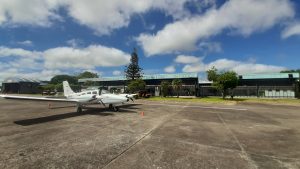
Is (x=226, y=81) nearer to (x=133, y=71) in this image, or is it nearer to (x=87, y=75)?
(x=133, y=71)

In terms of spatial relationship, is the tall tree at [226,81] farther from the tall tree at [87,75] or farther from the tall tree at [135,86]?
the tall tree at [87,75]

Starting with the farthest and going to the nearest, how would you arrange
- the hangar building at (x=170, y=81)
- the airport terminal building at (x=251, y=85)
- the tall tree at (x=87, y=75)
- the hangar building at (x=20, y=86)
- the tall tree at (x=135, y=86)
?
the tall tree at (x=87, y=75) < the hangar building at (x=20, y=86) < the hangar building at (x=170, y=81) < the airport terminal building at (x=251, y=85) < the tall tree at (x=135, y=86)

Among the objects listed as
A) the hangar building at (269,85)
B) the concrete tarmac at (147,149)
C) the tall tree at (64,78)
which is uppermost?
the tall tree at (64,78)

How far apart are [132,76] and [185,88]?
21.1 m

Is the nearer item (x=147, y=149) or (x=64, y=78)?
(x=147, y=149)

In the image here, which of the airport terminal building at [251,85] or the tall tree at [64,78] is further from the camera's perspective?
the tall tree at [64,78]

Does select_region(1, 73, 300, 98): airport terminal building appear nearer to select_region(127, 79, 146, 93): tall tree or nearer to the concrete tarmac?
select_region(127, 79, 146, 93): tall tree

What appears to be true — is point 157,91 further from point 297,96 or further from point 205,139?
point 205,139

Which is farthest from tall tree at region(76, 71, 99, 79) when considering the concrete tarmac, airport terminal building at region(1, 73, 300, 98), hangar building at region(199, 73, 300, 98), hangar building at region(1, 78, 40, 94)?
the concrete tarmac

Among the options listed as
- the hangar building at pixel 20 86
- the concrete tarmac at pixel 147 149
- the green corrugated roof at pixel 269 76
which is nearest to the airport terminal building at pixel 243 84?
the green corrugated roof at pixel 269 76

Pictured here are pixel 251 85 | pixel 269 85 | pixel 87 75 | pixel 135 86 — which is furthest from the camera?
pixel 87 75

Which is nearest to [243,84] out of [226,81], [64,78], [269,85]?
[269,85]

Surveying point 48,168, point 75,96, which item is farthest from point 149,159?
point 75,96

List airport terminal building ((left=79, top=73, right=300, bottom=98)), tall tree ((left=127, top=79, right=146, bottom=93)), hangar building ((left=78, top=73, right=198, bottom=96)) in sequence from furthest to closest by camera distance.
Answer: hangar building ((left=78, top=73, right=198, bottom=96)) < airport terminal building ((left=79, top=73, right=300, bottom=98)) < tall tree ((left=127, top=79, right=146, bottom=93))
